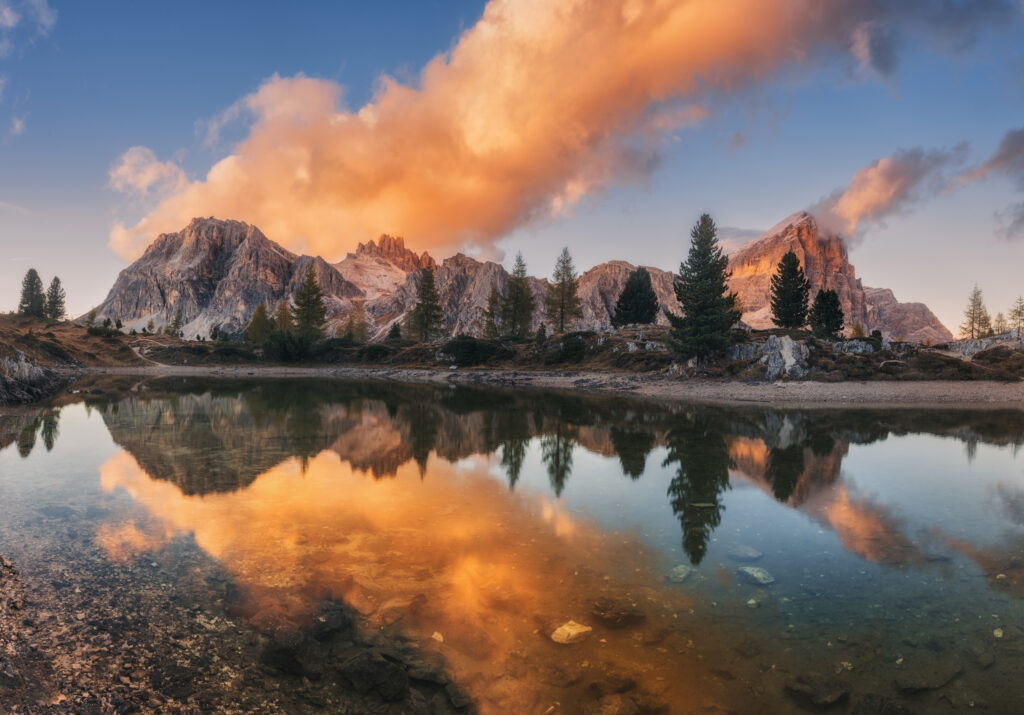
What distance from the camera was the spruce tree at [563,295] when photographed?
10781 cm

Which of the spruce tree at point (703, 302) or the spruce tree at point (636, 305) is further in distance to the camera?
the spruce tree at point (636, 305)

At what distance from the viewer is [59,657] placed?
727 centimetres

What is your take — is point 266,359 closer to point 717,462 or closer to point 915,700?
point 717,462

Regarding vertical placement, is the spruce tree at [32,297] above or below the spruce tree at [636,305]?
above

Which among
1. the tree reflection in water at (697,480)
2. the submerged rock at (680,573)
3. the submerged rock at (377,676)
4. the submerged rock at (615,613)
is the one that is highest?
the submerged rock at (377,676)

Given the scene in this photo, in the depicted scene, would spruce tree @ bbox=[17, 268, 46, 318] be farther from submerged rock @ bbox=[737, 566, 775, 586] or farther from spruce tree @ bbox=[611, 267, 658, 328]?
submerged rock @ bbox=[737, 566, 775, 586]

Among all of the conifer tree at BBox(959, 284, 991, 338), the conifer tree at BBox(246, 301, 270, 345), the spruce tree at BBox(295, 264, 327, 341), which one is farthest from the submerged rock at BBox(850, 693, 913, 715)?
the conifer tree at BBox(959, 284, 991, 338)

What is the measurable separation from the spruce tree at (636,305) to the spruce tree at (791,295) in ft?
81.2

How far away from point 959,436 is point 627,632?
3120 cm

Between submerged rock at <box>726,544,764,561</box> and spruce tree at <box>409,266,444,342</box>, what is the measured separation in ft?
348

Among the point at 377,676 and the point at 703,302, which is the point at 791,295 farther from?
the point at 377,676

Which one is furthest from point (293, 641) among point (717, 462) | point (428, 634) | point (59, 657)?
point (717, 462)

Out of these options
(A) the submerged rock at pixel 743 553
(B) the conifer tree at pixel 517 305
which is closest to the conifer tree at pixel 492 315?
(B) the conifer tree at pixel 517 305

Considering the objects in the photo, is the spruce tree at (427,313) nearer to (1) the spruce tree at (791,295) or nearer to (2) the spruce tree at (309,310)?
(2) the spruce tree at (309,310)
